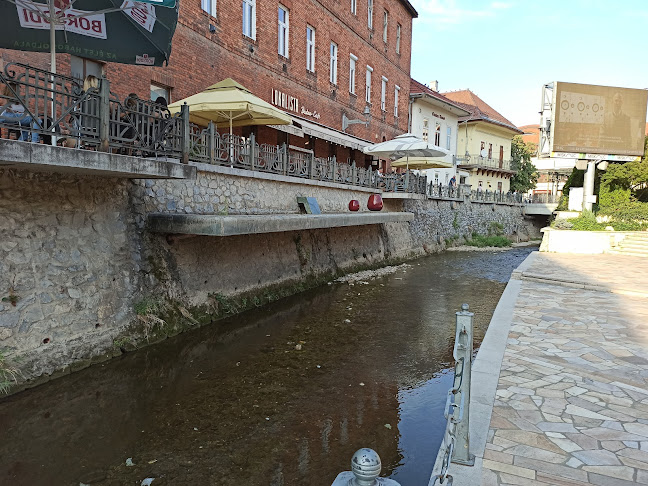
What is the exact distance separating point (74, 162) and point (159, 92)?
7347mm

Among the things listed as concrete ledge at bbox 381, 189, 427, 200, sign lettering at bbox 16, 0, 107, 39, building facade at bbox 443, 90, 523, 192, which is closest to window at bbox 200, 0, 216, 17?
sign lettering at bbox 16, 0, 107, 39

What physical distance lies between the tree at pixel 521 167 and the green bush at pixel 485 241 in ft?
67.8

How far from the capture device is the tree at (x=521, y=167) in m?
46.9

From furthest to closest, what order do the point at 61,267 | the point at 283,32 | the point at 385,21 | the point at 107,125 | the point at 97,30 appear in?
the point at 385,21 → the point at 283,32 → the point at 97,30 → the point at 61,267 → the point at 107,125

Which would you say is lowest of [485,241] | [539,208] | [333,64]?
[485,241]

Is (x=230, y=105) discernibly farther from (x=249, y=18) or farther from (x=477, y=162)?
(x=477, y=162)

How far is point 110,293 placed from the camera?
688 centimetres

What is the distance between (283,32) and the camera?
16969mm

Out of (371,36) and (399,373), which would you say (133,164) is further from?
(371,36)

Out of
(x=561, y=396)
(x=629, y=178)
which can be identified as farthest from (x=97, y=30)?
(x=629, y=178)

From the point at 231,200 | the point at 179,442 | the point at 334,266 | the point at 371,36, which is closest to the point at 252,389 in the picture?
the point at 179,442

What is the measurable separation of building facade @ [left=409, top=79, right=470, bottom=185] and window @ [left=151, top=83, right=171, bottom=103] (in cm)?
2105

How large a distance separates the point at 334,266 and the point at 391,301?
3.18 meters

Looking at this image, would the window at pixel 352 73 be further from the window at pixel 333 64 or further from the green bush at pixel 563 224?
the green bush at pixel 563 224
